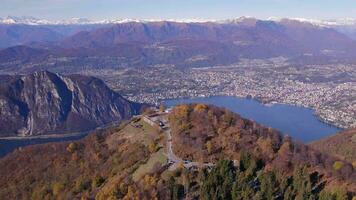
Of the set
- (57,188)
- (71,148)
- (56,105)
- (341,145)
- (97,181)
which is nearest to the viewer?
(97,181)

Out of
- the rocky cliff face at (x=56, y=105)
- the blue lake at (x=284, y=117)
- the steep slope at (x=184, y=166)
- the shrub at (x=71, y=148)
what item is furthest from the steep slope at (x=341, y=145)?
the rocky cliff face at (x=56, y=105)

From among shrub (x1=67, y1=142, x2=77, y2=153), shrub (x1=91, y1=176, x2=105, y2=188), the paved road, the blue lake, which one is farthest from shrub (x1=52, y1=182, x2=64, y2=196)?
the blue lake

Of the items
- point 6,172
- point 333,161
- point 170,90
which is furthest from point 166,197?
point 170,90

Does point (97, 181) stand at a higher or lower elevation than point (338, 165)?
lower

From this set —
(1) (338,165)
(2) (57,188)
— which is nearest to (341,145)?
(1) (338,165)

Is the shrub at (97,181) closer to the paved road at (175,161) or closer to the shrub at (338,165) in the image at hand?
the paved road at (175,161)

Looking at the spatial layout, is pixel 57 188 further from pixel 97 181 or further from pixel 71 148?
pixel 71 148

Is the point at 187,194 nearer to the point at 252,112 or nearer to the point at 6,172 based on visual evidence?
the point at 6,172
